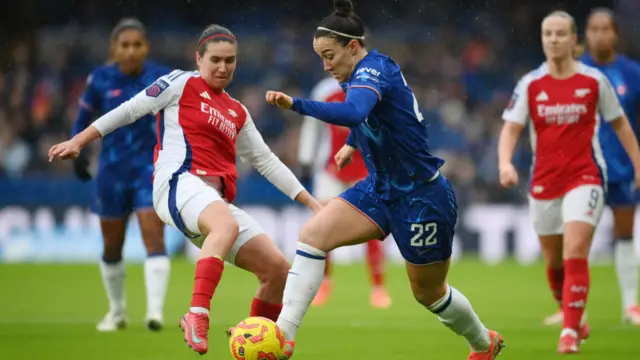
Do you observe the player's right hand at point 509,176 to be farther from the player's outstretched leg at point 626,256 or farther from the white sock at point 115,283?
the white sock at point 115,283

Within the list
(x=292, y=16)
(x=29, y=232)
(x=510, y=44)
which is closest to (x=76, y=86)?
(x=29, y=232)

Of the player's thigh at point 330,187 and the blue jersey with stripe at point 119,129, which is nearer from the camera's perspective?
the blue jersey with stripe at point 119,129

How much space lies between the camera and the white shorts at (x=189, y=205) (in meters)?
6.86

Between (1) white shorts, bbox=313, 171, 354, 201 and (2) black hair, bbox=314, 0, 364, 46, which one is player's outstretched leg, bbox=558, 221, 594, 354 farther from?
(1) white shorts, bbox=313, 171, 354, 201

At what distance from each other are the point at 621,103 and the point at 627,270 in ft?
5.51

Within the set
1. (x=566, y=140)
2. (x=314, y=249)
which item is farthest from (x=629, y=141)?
(x=314, y=249)

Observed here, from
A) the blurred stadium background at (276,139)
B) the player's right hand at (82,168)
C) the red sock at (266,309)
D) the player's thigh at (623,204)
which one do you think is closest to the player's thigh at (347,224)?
the red sock at (266,309)

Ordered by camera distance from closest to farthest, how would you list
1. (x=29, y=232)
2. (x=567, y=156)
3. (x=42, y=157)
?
(x=567, y=156)
(x=29, y=232)
(x=42, y=157)

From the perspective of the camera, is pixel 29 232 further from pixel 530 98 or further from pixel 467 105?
pixel 530 98

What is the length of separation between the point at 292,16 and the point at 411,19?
295 cm

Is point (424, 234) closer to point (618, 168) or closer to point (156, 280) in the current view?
point (156, 280)

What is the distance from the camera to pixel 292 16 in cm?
2608

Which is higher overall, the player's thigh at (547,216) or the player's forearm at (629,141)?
the player's forearm at (629,141)

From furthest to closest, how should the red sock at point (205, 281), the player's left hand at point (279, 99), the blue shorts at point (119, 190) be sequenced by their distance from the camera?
the blue shorts at point (119, 190), the red sock at point (205, 281), the player's left hand at point (279, 99)
